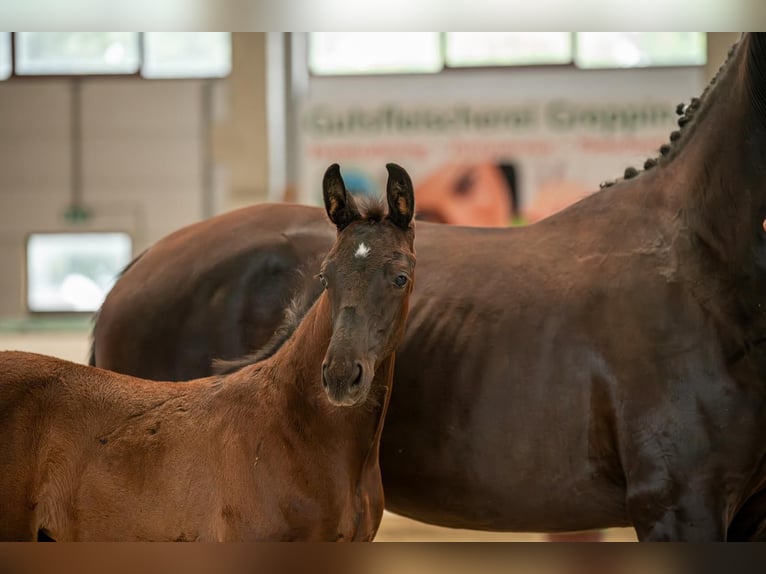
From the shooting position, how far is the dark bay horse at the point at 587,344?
239 centimetres

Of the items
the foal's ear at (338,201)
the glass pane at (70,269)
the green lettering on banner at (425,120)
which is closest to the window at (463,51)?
the green lettering on banner at (425,120)

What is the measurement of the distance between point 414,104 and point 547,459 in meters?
6.36

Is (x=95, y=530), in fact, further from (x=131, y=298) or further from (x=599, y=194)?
(x=599, y=194)

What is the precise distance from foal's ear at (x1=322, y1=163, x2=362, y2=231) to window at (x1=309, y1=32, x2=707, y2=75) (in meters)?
6.36

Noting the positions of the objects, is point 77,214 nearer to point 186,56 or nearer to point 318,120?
point 186,56

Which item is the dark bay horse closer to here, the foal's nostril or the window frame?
the foal's nostril

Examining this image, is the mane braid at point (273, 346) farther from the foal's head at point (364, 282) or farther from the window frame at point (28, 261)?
the window frame at point (28, 261)

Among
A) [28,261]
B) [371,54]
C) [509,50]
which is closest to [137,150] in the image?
[371,54]

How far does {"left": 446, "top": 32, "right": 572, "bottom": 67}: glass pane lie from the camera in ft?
28.0

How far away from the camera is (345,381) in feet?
6.23

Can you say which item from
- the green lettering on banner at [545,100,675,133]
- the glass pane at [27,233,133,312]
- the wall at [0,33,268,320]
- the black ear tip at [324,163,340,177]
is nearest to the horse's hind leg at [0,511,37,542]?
the black ear tip at [324,163,340,177]

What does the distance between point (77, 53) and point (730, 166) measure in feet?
22.5

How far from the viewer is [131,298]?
9.84ft

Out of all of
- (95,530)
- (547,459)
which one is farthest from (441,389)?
(95,530)
